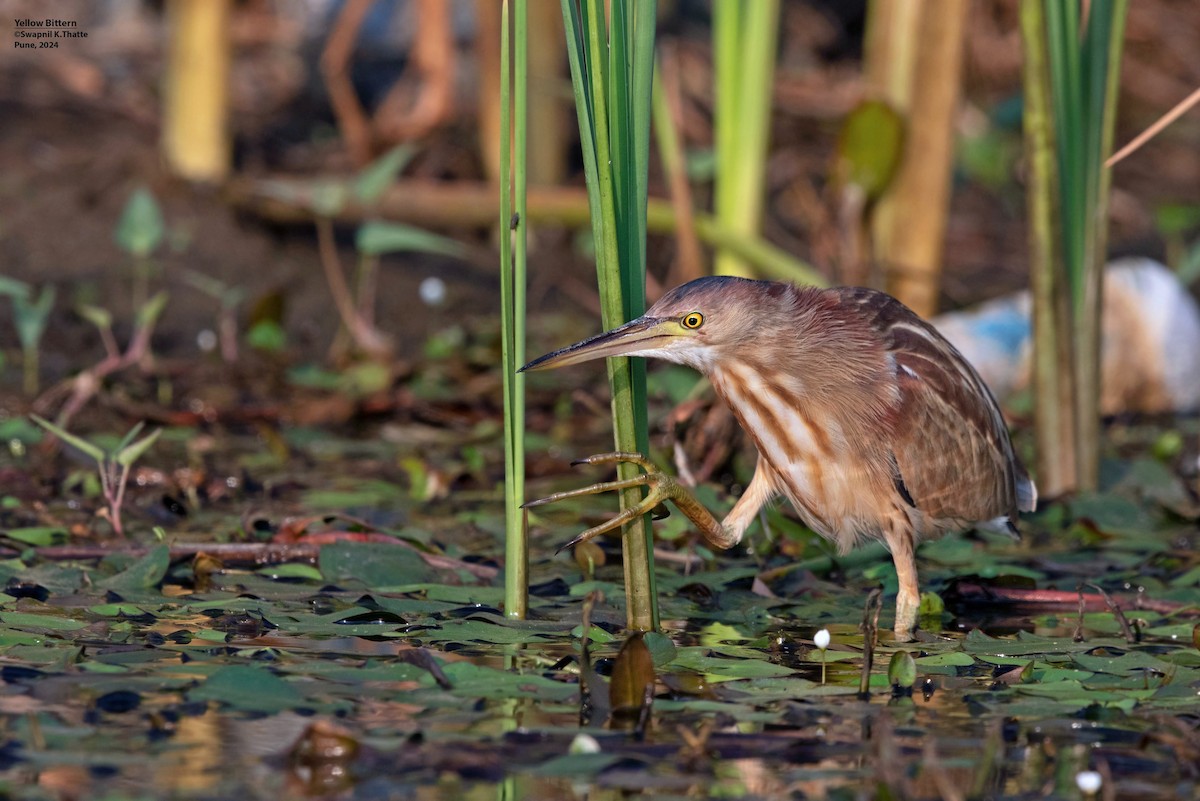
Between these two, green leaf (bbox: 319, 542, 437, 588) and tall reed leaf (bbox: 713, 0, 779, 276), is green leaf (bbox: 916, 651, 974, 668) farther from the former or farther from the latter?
tall reed leaf (bbox: 713, 0, 779, 276)

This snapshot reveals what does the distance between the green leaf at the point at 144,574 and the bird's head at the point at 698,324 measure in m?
1.01

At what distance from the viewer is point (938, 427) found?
3723mm

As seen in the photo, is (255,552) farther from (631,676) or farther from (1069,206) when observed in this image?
(1069,206)

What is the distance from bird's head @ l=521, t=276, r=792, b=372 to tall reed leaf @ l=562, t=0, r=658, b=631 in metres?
0.08

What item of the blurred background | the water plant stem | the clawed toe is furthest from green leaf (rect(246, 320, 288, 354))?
the clawed toe

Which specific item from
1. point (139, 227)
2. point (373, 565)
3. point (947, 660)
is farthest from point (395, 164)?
point (947, 660)

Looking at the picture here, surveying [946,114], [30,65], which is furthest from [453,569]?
[30,65]

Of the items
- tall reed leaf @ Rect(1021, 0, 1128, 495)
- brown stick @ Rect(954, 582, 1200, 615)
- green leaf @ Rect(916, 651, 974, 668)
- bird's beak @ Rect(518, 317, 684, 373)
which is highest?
tall reed leaf @ Rect(1021, 0, 1128, 495)

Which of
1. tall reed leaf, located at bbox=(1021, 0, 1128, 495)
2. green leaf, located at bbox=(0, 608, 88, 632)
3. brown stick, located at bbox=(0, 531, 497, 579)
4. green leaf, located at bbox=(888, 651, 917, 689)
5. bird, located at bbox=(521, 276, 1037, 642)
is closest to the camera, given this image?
green leaf, located at bbox=(888, 651, 917, 689)

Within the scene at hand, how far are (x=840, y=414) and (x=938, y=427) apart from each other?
28 centimetres

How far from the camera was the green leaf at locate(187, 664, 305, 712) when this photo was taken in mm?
2721

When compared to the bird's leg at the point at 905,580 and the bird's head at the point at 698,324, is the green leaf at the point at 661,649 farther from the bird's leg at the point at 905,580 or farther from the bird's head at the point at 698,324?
the bird's leg at the point at 905,580

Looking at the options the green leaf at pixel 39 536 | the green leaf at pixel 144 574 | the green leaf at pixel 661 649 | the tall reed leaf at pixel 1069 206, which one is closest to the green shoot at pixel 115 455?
the green leaf at pixel 39 536

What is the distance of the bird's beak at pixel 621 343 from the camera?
3012 mm
